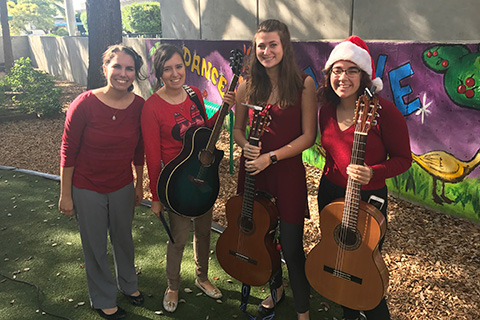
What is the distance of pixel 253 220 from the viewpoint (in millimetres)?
3086

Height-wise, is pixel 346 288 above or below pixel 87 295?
above

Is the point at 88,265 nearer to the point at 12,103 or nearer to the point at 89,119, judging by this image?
the point at 89,119

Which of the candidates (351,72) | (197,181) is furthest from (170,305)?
(351,72)

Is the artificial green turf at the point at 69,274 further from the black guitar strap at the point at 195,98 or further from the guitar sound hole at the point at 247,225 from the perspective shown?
the black guitar strap at the point at 195,98

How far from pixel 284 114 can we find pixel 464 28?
4732mm

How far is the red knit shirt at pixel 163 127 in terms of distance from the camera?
121 inches

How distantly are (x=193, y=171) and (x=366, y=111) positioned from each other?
4.70ft

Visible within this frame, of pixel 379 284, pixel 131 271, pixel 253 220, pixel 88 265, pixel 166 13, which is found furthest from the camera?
pixel 166 13

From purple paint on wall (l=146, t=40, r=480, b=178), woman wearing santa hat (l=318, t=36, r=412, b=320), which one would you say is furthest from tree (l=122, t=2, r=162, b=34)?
woman wearing santa hat (l=318, t=36, r=412, b=320)

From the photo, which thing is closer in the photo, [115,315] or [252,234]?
[252,234]

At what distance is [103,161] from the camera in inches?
124

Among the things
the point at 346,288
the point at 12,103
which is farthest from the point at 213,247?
the point at 12,103

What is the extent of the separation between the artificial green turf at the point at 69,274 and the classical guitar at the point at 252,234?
613 millimetres

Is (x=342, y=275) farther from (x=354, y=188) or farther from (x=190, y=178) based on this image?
(x=190, y=178)
